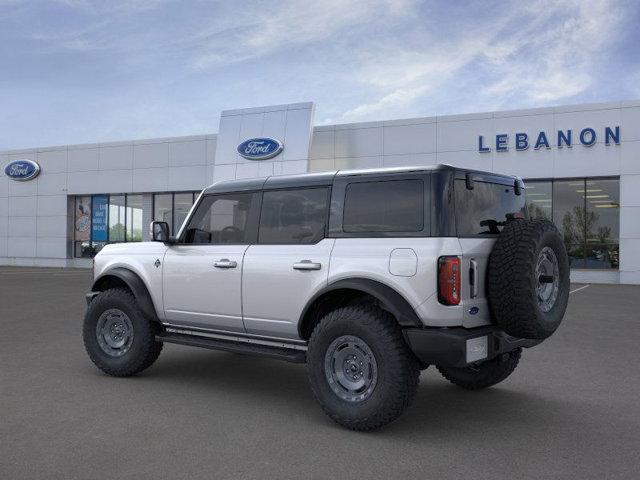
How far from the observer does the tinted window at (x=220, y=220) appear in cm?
575

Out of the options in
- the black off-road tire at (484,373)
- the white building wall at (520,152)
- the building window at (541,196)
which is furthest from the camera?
the building window at (541,196)

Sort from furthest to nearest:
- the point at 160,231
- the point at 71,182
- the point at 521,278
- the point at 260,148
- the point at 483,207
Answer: the point at 71,182 < the point at 260,148 < the point at 160,231 < the point at 483,207 < the point at 521,278

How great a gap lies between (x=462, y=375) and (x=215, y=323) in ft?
7.77

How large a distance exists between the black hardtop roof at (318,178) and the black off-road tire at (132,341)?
1.46 meters

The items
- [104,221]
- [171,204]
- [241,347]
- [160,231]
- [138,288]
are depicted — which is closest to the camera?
[241,347]

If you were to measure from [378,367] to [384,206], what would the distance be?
4.09 ft


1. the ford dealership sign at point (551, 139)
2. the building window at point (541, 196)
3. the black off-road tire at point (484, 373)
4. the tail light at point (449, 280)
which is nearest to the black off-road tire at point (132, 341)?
the black off-road tire at point (484, 373)

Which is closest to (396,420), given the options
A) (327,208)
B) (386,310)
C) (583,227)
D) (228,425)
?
(386,310)

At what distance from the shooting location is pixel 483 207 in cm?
501

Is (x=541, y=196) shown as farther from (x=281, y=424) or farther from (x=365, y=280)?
(x=281, y=424)

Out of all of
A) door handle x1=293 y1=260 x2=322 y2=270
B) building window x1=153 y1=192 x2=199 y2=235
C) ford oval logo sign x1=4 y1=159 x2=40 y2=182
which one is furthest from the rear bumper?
ford oval logo sign x1=4 y1=159 x2=40 y2=182

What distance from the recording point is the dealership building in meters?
21.4

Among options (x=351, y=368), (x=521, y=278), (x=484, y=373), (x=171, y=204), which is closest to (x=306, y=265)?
(x=351, y=368)

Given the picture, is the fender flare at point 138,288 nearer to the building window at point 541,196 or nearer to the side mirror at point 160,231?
the side mirror at point 160,231
